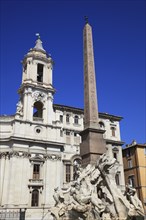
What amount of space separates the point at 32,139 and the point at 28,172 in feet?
11.6

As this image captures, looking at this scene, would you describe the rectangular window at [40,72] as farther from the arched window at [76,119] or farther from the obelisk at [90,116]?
the obelisk at [90,116]

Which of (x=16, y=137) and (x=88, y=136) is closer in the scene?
(x=88, y=136)

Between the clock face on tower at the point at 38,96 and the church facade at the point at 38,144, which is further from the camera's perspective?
the clock face on tower at the point at 38,96

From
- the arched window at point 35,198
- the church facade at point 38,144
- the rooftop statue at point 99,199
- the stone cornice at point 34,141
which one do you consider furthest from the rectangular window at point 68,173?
the rooftop statue at point 99,199

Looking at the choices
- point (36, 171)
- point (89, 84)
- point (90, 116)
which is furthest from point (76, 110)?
point (90, 116)

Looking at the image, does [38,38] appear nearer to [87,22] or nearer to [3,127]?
[3,127]

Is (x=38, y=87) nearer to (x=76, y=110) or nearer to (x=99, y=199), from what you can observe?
(x=76, y=110)

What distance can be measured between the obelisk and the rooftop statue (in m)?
0.73

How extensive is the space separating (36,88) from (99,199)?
20.8 meters

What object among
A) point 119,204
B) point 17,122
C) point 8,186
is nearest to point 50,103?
point 17,122

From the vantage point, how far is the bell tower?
29.4 m

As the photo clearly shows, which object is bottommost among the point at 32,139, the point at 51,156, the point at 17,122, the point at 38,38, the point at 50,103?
the point at 51,156

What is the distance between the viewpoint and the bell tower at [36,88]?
96.4ft

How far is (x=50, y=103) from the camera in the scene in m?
30.6
